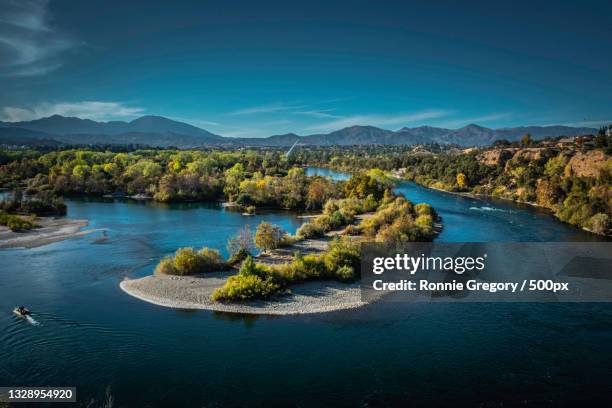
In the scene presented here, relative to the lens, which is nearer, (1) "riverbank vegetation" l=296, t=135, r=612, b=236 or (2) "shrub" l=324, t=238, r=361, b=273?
(2) "shrub" l=324, t=238, r=361, b=273

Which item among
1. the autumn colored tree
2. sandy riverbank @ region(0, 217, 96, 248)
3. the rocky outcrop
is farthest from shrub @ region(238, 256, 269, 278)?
the autumn colored tree

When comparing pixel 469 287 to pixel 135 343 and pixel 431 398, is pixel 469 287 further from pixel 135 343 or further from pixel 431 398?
pixel 135 343

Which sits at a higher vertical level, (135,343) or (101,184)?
(101,184)

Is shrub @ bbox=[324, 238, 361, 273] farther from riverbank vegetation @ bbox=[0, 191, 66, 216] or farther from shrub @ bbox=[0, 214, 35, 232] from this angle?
riverbank vegetation @ bbox=[0, 191, 66, 216]

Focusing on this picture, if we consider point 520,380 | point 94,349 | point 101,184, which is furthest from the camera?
point 101,184

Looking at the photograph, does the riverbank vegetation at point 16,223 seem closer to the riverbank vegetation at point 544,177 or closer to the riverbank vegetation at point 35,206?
the riverbank vegetation at point 35,206

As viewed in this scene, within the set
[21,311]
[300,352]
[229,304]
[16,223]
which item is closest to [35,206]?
[16,223]

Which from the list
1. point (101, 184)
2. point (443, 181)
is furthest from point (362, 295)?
point (443, 181)
